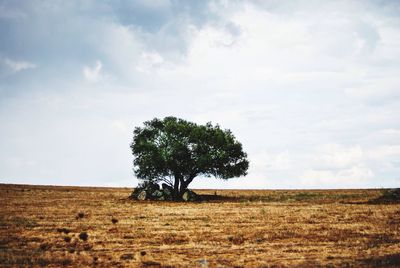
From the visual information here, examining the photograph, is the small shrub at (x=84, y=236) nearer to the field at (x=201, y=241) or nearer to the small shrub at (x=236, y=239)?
the field at (x=201, y=241)

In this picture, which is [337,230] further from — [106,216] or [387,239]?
[106,216]

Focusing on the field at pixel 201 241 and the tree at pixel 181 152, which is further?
the tree at pixel 181 152

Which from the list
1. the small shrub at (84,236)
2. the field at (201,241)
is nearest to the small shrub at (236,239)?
the field at (201,241)

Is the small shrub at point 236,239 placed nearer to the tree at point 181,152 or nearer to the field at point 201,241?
the field at point 201,241

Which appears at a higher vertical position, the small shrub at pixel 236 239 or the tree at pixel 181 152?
the tree at pixel 181 152

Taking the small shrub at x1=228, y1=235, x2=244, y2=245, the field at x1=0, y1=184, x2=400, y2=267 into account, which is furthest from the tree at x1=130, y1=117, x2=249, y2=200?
the small shrub at x1=228, y1=235, x2=244, y2=245

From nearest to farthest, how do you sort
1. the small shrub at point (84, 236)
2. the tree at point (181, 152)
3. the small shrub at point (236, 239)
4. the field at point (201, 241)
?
the field at point (201, 241) < the small shrub at point (236, 239) < the small shrub at point (84, 236) < the tree at point (181, 152)

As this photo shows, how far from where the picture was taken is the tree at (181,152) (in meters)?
53.6

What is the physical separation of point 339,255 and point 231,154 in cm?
4074

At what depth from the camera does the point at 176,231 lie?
2269 cm

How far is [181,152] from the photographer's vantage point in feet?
175

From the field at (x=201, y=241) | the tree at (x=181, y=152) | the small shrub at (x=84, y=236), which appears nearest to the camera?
the field at (x=201, y=241)

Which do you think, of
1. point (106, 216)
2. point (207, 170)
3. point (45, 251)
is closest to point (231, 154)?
point (207, 170)

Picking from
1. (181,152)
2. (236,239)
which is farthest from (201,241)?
(181,152)
